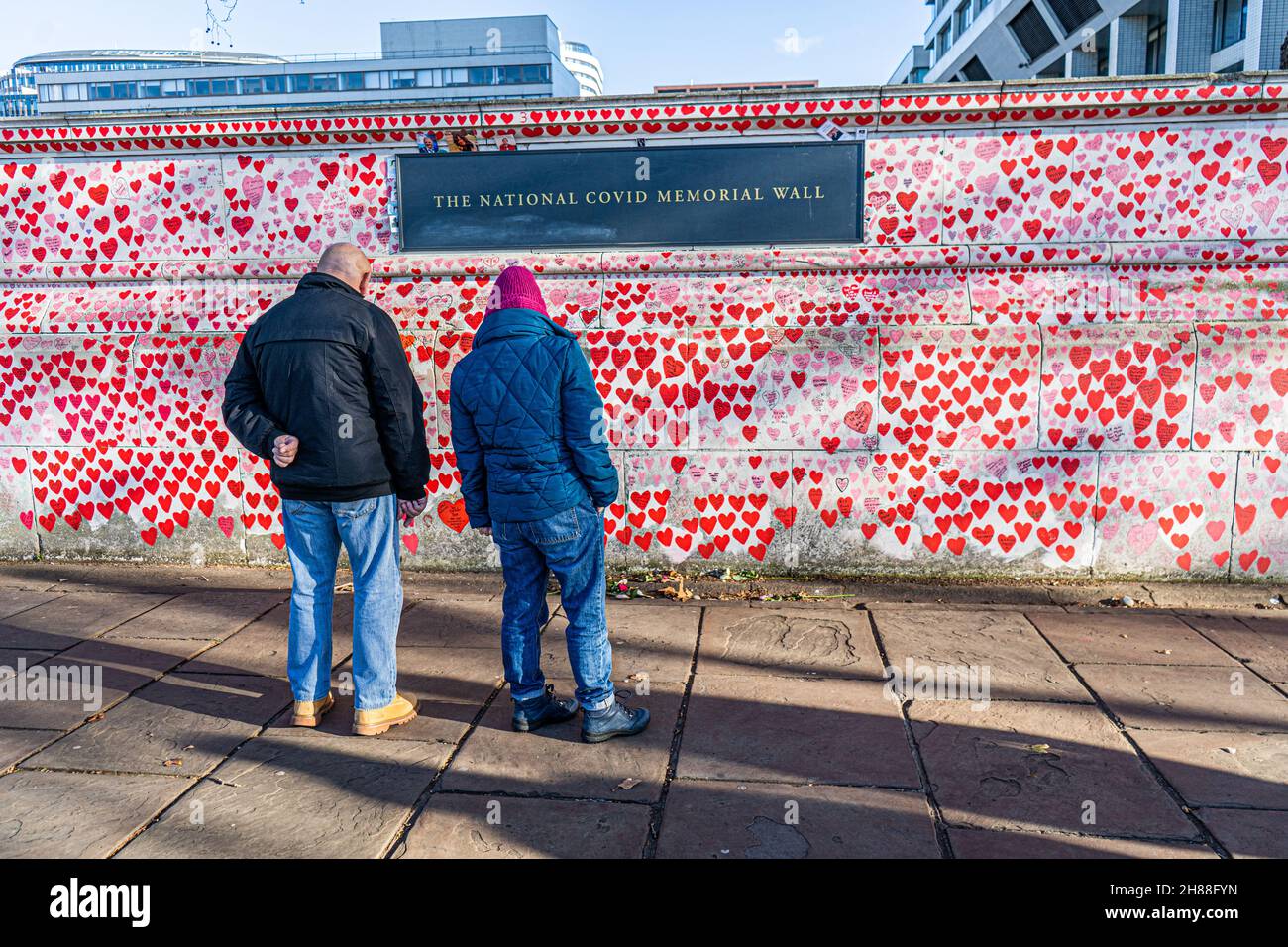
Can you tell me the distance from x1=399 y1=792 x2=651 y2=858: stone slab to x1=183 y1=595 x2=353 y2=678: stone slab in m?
1.45

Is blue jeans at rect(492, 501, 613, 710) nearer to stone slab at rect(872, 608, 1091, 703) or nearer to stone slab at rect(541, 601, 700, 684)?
stone slab at rect(541, 601, 700, 684)

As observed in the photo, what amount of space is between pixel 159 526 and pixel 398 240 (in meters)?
2.69

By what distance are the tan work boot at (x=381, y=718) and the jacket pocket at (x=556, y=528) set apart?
1.05m

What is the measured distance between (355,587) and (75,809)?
122cm

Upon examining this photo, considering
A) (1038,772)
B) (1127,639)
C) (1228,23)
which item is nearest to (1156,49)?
(1228,23)

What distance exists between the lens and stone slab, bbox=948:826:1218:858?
9.33ft

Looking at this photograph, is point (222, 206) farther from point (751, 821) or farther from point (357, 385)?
point (751, 821)

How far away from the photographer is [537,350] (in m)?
3.42

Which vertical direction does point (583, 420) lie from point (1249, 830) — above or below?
above

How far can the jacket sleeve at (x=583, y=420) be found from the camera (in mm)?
3445

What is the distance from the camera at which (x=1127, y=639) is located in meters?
4.88

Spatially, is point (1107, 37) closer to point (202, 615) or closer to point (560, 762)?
point (202, 615)

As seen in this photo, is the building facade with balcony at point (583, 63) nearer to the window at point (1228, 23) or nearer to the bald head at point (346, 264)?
the window at point (1228, 23)

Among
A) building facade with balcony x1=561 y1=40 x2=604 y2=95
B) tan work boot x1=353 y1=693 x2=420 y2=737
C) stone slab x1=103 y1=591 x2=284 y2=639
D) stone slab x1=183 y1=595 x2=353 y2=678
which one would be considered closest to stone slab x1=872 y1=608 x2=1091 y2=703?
tan work boot x1=353 y1=693 x2=420 y2=737
